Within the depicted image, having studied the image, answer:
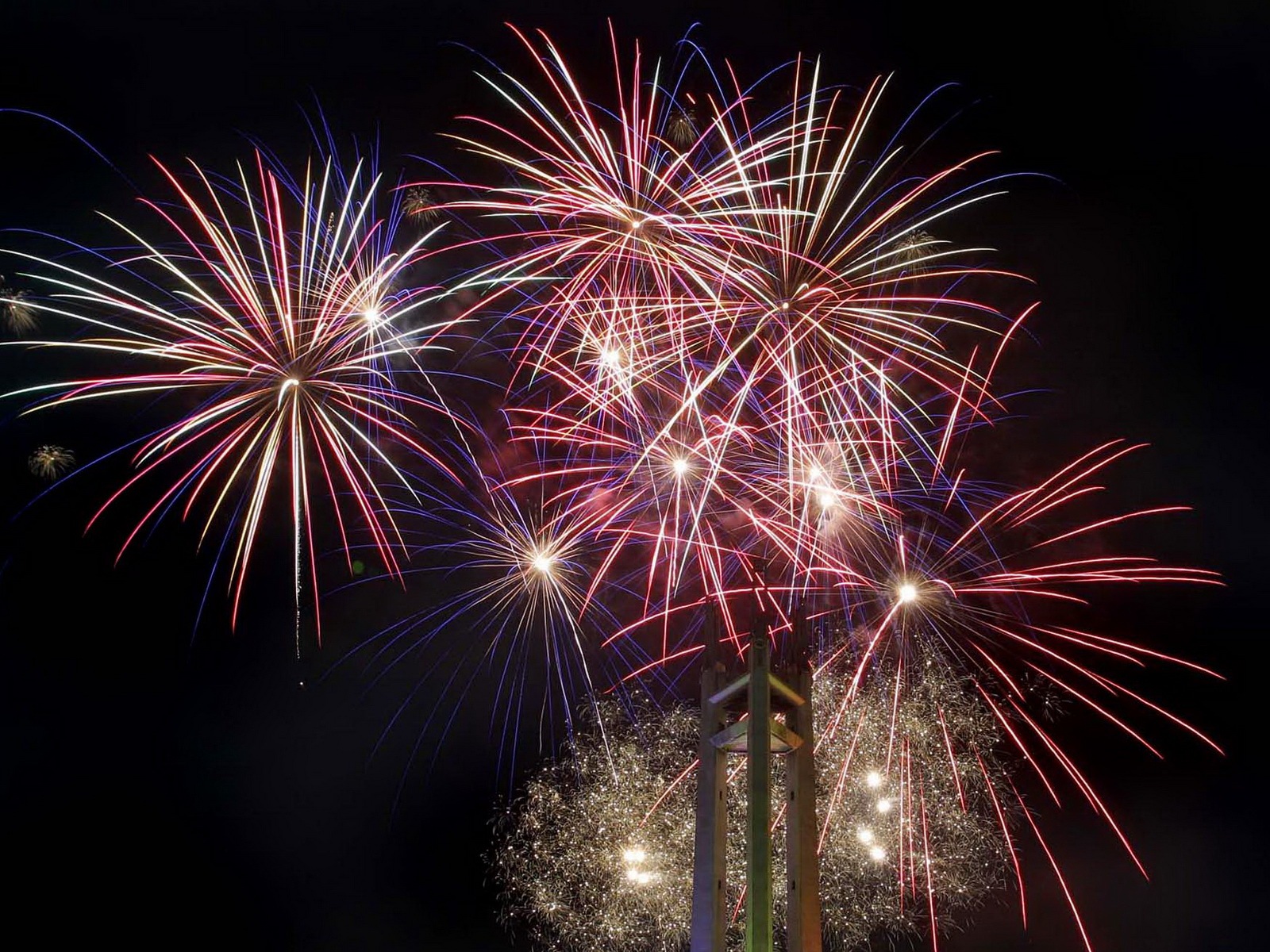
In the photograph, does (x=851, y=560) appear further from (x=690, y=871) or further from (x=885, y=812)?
(x=690, y=871)

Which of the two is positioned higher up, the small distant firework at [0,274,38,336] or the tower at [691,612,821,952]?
the small distant firework at [0,274,38,336]

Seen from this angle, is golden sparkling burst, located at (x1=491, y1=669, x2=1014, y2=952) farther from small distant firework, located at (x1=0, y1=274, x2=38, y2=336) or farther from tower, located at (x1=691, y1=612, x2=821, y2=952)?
small distant firework, located at (x1=0, y1=274, x2=38, y2=336)

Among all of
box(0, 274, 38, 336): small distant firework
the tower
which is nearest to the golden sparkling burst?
the tower

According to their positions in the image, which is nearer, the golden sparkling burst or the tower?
the tower

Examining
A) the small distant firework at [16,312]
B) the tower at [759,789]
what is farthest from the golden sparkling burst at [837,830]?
the small distant firework at [16,312]

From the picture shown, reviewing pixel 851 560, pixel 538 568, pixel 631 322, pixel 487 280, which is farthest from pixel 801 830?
pixel 487 280

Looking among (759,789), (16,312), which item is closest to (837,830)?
(759,789)
